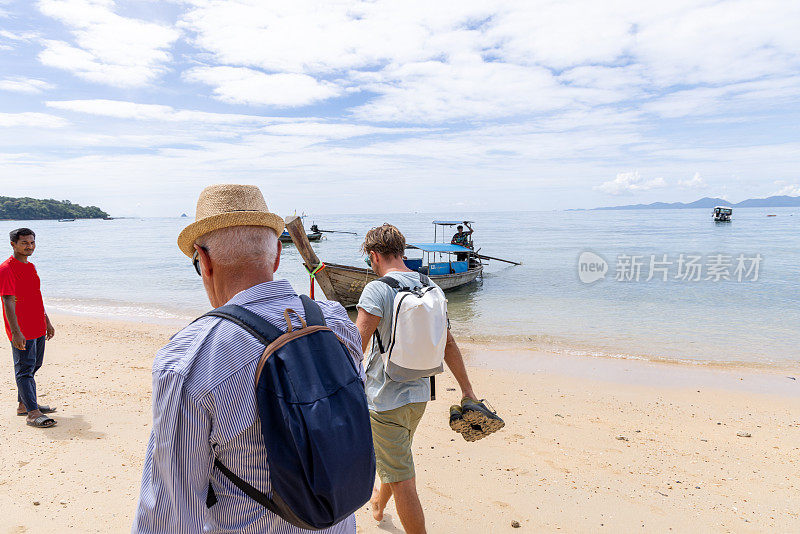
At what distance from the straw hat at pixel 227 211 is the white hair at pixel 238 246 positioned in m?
0.02

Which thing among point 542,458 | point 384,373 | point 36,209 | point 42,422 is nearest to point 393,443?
point 384,373

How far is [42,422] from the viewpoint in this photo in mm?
5293

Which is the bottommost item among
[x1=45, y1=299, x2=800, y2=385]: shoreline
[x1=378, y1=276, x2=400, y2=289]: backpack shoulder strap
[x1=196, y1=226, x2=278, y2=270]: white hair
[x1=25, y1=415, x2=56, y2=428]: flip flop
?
[x1=45, y1=299, x2=800, y2=385]: shoreline

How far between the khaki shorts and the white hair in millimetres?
1656

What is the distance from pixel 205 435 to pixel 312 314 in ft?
1.38

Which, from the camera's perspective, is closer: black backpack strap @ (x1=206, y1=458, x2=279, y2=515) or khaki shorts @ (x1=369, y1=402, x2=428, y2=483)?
black backpack strap @ (x1=206, y1=458, x2=279, y2=515)

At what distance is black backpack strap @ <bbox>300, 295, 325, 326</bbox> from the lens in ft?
4.61

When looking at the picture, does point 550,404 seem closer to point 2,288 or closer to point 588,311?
point 2,288

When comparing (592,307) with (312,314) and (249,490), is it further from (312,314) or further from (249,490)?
(249,490)

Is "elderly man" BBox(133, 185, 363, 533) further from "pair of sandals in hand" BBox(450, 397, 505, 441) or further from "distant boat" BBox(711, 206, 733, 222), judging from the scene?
"distant boat" BBox(711, 206, 733, 222)

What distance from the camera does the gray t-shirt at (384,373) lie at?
9.42 ft

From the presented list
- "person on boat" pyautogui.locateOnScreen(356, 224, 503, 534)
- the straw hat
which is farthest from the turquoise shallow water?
the straw hat

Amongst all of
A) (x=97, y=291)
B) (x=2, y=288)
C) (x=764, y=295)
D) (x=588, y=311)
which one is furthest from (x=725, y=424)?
(x=97, y=291)

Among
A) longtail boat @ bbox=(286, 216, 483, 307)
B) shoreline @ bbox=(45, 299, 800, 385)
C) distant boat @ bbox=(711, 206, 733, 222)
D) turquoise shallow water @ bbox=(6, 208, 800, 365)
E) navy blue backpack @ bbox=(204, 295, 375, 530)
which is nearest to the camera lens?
navy blue backpack @ bbox=(204, 295, 375, 530)
